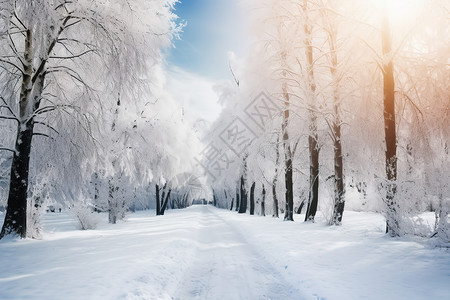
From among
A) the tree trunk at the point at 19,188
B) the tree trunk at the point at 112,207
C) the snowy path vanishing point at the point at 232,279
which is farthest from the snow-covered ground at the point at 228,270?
the tree trunk at the point at 112,207

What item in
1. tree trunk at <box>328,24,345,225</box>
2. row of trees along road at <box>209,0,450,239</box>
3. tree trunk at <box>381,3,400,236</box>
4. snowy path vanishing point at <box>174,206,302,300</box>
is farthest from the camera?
tree trunk at <box>328,24,345,225</box>

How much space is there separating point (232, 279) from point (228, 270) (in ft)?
1.91

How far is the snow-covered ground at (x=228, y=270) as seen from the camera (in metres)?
3.88

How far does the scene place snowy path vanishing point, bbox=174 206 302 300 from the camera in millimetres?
4094

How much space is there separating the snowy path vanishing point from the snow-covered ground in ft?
0.05

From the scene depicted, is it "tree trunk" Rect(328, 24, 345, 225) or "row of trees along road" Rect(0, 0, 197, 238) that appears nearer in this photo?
"row of trees along road" Rect(0, 0, 197, 238)

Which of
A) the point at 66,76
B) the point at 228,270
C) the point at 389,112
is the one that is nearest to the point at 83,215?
the point at 66,76

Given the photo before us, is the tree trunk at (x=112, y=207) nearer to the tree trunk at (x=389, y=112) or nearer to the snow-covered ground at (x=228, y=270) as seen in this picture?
the snow-covered ground at (x=228, y=270)

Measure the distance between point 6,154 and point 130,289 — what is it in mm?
20015

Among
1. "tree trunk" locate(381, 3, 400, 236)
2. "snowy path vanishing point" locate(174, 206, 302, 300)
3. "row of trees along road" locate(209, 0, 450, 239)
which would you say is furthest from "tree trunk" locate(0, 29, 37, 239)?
"tree trunk" locate(381, 3, 400, 236)

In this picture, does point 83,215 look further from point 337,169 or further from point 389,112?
point 389,112

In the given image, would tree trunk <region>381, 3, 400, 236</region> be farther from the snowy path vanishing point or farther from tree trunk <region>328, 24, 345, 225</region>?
the snowy path vanishing point

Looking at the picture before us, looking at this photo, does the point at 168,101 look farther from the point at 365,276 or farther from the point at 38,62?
the point at 365,276

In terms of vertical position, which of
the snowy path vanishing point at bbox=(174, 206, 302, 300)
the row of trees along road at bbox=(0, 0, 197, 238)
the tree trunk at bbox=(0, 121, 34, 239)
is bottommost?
the snowy path vanishing point at bbox=(174, 206, 302, 300)
